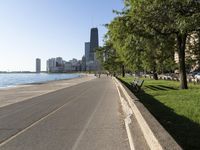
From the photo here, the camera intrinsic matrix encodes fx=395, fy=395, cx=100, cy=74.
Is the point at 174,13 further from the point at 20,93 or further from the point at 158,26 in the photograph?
the point at 20,93

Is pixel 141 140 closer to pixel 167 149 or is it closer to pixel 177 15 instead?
pixel 167 149

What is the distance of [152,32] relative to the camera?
92.3ft

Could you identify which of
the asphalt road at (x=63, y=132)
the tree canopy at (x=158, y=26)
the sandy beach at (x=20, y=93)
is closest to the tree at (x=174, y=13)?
the tree canopy at (x=158, y=26)

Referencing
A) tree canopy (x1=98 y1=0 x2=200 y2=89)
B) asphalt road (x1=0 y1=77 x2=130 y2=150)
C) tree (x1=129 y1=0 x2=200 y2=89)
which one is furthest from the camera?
tree canopy (x1=98 y1=0 x2=200 y2=89)

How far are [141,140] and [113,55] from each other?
3694 inches

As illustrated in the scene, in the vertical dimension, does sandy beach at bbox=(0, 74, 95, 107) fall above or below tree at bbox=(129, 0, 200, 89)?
below

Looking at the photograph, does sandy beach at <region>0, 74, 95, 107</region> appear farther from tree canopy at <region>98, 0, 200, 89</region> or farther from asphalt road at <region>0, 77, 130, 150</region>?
tree canopy at <region>98, 0, 200, 89</region>

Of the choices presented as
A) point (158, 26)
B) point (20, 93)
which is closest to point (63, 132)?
point (158, 26)

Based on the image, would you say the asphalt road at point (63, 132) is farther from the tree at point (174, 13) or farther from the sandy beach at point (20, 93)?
the sandy beach at point (20, 93)

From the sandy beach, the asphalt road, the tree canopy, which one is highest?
the tree canopy

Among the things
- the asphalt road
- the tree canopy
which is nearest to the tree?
the tree canopy

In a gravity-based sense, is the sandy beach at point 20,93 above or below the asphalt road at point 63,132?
below

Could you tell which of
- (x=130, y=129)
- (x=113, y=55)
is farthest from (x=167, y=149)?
(x=113, y=55)

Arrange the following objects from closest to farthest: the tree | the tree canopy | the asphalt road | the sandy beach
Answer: the asphalt road → the tree → the tree canopy → the sandy beach
